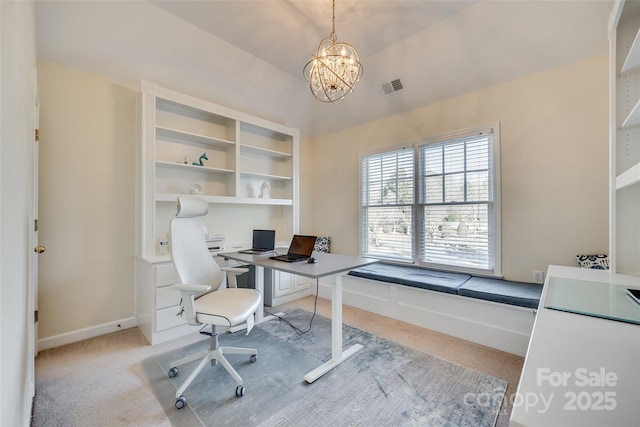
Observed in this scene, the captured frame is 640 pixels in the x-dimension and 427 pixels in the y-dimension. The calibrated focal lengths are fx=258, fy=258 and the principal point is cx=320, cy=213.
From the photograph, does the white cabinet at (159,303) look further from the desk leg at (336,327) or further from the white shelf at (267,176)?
the white shelf at (267,176)

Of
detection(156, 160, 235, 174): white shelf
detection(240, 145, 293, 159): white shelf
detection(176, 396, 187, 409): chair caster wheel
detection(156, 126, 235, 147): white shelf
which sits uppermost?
detection(240, 145, 293, 159): white shelf

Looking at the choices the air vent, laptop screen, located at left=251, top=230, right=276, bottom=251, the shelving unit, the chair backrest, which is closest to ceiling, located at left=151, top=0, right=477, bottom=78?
the air vent

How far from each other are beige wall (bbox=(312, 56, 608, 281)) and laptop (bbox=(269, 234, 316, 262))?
7.32ft

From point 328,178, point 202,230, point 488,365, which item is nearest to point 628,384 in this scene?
point 488,365

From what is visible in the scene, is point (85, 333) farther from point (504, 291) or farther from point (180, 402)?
point (504, 291)

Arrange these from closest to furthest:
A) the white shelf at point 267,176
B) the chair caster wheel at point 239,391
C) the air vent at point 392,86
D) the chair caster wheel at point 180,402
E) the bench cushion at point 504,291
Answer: the chair caster wheel at point 180,402
the chair caster wheel at point 239,391
the bench cushion at point 504,291
the air vent at point 392,86
the white shelf at point 267,176

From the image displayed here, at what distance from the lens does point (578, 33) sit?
2348 mm

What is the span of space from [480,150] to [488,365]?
228cm

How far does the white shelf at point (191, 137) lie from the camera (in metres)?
2.93

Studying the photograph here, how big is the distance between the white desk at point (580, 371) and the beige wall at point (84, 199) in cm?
342

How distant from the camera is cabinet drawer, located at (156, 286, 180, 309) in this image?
2.49 m

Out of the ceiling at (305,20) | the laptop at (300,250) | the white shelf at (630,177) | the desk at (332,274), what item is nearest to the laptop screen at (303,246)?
the laptop at (300,250)

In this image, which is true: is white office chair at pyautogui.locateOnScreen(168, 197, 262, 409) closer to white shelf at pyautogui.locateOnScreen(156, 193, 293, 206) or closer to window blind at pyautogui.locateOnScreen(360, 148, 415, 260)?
white shelf at pyautogui.locateOnScreen(156, 193, 293, 206)

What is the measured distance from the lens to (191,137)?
3182 mm
